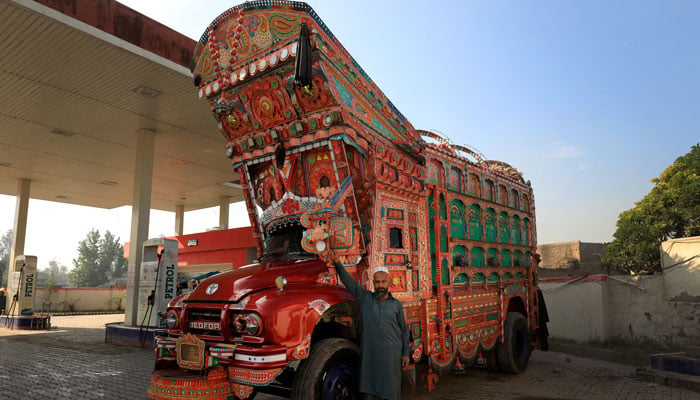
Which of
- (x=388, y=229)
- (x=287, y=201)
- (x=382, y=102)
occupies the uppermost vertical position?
(x=382, y=102)

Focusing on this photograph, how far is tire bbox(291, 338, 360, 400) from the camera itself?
13.1ft

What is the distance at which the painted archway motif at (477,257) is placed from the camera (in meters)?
7.35

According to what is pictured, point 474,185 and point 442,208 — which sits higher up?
point 474,185

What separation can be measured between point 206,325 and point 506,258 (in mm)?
6089

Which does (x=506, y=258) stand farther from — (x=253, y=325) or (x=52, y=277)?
(x=52, y=277)

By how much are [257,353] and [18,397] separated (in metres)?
5.09

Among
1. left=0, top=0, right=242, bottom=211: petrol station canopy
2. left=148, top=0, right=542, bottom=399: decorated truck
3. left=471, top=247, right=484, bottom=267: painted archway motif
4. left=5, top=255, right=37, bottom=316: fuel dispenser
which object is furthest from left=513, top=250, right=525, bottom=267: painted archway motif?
left=5, top=255, right=37, bottom=316: fuel dispenser

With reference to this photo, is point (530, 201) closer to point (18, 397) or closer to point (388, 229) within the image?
point (388, 229)

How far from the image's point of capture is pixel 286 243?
5.77m

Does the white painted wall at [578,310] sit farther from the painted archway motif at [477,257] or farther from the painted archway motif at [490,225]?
the painted archway motif at [477,257]

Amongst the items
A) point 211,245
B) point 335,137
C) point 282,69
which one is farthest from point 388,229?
point 211,245

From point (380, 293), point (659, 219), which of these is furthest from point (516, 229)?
point (659, 219)

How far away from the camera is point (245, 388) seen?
379cm

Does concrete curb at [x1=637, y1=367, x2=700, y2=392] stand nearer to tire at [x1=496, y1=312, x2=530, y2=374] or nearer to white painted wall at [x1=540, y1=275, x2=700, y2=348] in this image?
tire at [x1=496, y1=312, x2=530, y2=374]
